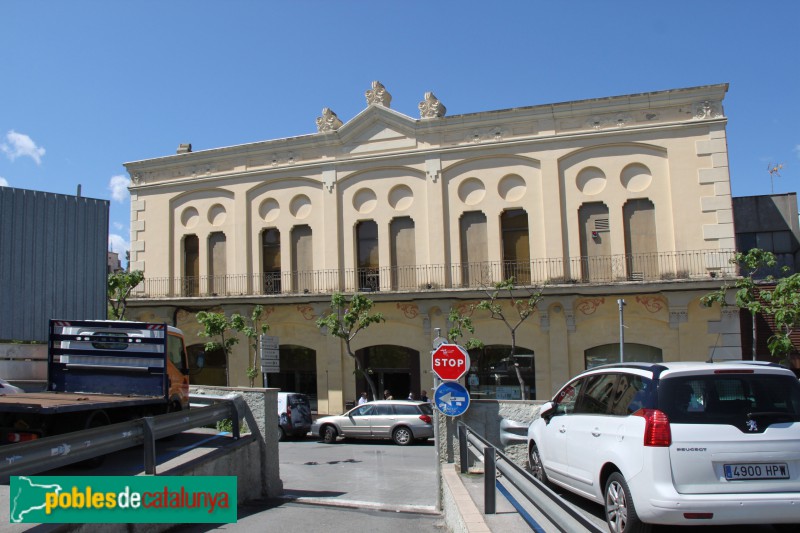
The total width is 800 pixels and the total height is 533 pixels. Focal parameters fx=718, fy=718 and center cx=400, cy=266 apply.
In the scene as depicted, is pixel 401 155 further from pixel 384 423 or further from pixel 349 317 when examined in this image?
pixel 384 423

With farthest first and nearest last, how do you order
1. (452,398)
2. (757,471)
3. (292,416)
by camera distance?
(292,416)
(452,398)
(757,471)

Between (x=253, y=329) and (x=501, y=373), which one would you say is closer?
(x=501, y=373)

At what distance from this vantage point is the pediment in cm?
2608

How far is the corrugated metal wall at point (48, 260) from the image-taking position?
45.6 feet

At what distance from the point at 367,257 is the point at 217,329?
599cm

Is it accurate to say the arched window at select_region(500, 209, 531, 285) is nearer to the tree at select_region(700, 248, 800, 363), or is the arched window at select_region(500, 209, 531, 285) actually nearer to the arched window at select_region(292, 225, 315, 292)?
the tree at select_region(700, 248, 800, 363)

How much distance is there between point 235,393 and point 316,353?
14.2 metres

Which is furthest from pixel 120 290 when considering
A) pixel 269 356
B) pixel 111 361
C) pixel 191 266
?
pixel 111 361

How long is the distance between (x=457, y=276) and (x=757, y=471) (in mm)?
19498

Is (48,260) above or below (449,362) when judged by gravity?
above

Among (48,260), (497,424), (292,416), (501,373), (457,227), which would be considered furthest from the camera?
(457,227)

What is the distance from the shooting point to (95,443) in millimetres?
7285

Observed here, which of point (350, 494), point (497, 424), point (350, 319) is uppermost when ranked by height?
point (350, 319)

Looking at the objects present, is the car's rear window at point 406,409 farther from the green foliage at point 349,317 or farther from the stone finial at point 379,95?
the stone finial at point 379,95
